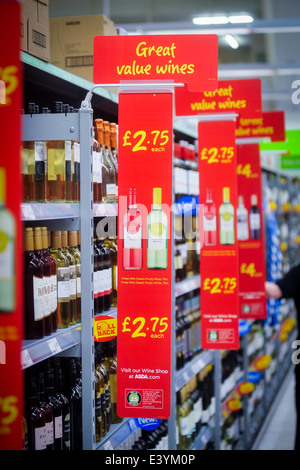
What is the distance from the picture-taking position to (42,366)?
2.60 m

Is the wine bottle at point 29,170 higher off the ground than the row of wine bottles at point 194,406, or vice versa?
the wine bottle at point 29,170

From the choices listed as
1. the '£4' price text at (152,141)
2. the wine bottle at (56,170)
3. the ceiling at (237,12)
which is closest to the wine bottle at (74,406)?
the wine bottle at (56,170)

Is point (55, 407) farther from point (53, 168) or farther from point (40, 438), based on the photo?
point (53, 168)

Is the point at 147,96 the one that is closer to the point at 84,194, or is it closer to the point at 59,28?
the point at 84,194

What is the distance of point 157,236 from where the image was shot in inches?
98.1

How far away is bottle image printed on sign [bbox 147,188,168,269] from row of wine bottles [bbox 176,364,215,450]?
1.99 metres

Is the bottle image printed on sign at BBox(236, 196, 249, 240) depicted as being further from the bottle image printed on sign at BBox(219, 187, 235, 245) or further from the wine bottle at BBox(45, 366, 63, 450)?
the wine bottle at BBox(45, 366, 63, 450)

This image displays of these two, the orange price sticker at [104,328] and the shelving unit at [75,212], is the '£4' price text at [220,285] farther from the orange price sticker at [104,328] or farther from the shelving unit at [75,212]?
the orange price sticker at [104,328]

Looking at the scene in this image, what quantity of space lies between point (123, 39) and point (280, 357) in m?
6.97

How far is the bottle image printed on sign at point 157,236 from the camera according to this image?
2436mm

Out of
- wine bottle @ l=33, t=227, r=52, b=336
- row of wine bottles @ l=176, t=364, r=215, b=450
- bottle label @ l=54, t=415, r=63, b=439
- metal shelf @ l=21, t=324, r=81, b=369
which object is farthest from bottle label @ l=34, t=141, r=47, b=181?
→ row of wine bottles @ l=176, t=364, r=215, b=450

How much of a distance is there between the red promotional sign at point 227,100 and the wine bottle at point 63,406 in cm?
183
